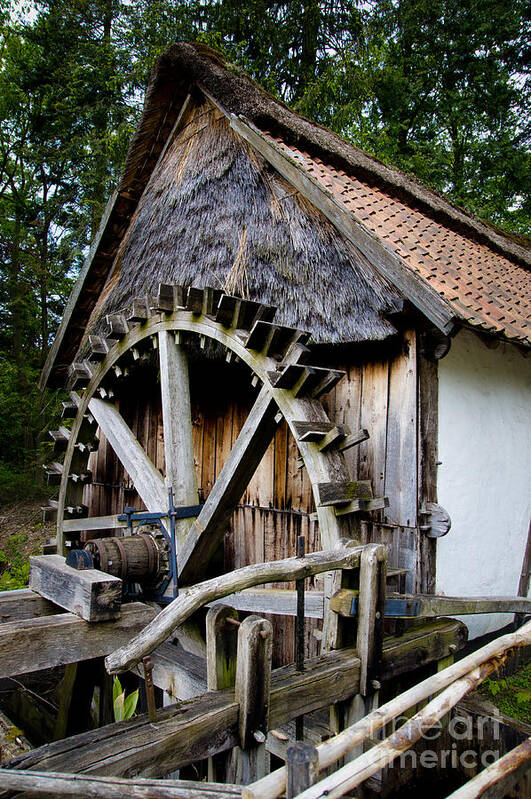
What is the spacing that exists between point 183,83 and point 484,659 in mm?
5032

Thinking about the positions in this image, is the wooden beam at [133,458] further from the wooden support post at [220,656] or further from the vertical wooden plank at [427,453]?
the wooden support post at [220,656]

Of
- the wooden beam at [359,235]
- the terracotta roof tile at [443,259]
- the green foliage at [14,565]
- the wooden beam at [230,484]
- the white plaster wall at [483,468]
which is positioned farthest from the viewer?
the green foliage at [14,565]

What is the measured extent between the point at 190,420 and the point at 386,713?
8.19 ft

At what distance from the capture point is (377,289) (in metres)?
2.98

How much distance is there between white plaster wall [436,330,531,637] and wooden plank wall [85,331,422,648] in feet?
0.90

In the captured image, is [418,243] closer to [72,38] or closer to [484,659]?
[484,659]

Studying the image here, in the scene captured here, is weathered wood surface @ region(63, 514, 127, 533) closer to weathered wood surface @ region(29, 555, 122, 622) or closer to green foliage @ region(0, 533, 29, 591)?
weathered wood surface @ region(29, 555, 122, 622)

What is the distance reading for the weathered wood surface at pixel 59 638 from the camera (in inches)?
84.9

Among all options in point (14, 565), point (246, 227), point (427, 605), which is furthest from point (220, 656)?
point (14, 565)

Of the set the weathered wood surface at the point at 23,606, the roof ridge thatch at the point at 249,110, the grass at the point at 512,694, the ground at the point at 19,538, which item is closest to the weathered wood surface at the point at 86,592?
the weathered wood surface at the point at 23,606

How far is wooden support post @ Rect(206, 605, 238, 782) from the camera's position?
1.82 m

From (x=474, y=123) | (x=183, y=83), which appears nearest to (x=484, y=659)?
(x=183, y=83)

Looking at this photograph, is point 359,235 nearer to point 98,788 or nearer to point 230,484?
point 230,484

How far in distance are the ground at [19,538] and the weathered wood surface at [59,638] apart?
4.65m
